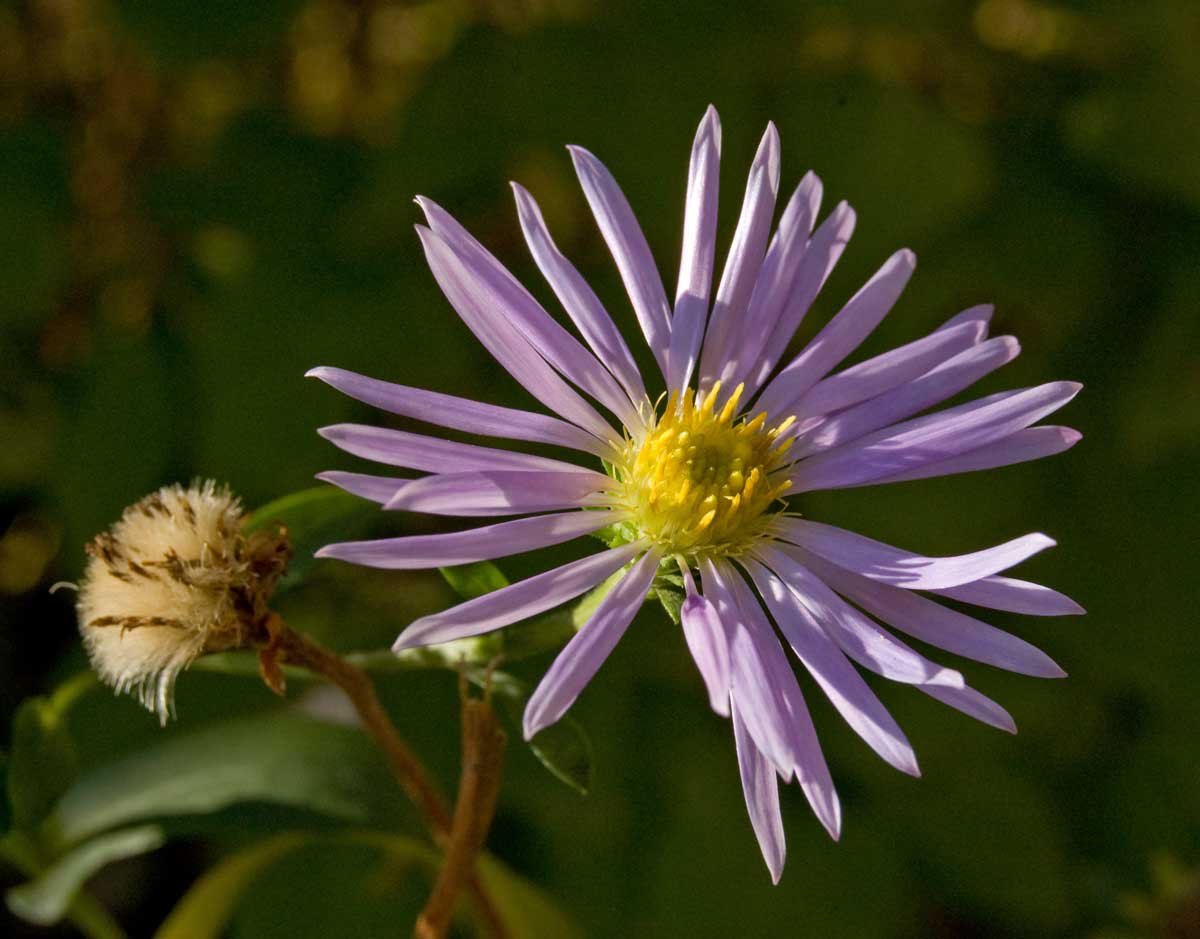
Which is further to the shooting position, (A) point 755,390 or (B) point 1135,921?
(B) point 1135,921

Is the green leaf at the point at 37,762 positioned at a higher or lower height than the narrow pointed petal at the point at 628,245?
lower

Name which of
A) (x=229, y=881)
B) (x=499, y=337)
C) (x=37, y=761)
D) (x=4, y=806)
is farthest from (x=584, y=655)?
(x=229, y=881)

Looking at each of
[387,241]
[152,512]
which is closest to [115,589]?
[152,512]

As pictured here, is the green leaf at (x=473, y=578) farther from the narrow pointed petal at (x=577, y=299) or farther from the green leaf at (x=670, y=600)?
the narrow pointed petal at (x=577, y=299)

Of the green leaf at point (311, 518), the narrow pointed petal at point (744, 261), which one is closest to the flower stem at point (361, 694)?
the green leaf at point (311, 518)

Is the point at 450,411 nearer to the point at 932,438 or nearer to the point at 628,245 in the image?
the point at 628,245

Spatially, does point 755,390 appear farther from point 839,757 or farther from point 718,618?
point 839,757

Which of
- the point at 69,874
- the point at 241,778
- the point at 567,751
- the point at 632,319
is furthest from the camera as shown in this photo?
the point at 632,319
